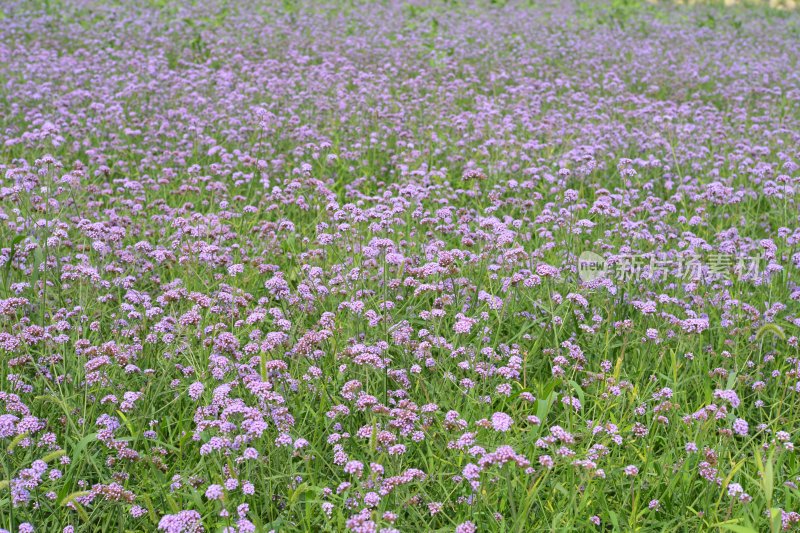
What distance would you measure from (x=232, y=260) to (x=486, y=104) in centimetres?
470

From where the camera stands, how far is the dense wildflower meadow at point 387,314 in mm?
3348

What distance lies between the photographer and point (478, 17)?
59.1 ft

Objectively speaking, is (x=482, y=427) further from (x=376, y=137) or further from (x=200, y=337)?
(x=376, y=137)

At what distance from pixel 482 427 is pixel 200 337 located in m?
1.65

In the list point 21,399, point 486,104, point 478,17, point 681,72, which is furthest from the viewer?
point 478,17

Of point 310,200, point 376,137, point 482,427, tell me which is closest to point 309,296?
point 482,427

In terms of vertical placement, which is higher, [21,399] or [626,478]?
[626,478]

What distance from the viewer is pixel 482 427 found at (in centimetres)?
345

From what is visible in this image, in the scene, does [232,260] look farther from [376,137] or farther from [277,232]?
[376,137]

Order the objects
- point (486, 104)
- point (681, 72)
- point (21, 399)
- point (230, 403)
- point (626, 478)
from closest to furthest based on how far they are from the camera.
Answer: point (230, 403)
point (626, 478)
point (21, 399)
point (486, 104)
point (681, 72)

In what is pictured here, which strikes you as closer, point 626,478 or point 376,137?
point 626,478

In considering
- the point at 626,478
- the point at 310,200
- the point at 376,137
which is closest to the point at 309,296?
the point at 626,478

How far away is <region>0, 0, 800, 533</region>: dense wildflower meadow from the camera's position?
335cm

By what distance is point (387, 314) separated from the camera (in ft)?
15.1
